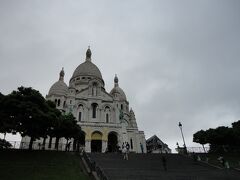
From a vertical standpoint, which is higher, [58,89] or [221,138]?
[58,89]

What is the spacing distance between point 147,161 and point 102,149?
17.8m

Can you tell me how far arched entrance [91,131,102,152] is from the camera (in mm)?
46247

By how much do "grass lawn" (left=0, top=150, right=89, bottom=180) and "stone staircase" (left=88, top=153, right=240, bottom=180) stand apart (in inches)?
106

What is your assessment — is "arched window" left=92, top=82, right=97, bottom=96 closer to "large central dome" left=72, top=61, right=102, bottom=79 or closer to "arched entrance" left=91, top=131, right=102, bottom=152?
"arched entrance" left=91, top=131, right=102, bottom=152

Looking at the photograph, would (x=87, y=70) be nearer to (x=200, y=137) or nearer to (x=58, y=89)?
(x=58, y=89)

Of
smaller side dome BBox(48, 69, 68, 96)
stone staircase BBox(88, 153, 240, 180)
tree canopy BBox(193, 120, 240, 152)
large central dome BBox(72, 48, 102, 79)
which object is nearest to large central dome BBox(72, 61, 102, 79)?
large central dome BBox(72, 48, 102, 79)

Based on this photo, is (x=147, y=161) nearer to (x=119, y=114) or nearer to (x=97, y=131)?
(x=97, y=131)

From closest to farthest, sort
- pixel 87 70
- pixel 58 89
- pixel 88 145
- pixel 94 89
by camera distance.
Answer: pixel 88 145 < pixel 94 89 < pixel 58 89 < pixel 87 70

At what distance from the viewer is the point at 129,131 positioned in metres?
54.3

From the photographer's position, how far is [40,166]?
22578 millimetres

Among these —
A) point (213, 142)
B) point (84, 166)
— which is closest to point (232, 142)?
point (213, 142)

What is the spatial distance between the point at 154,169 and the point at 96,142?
25.3m

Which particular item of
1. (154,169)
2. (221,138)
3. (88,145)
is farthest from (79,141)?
(221,138)

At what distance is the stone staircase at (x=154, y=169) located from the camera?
797 inches
